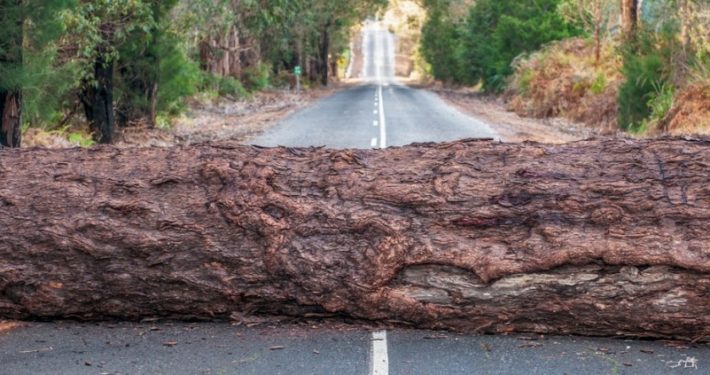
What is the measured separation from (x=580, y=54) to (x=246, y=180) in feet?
96.5

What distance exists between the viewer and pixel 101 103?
61.2 ft

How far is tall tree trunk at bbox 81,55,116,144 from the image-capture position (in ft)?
60.6

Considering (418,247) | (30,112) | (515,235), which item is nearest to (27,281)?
(418,247)

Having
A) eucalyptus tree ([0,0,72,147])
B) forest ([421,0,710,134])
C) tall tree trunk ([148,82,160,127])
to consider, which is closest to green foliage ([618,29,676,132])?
forest ([421,0,710,134])

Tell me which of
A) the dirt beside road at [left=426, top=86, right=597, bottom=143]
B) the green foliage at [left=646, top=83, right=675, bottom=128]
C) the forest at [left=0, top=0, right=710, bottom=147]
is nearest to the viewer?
the forest at [left=0, top=0, right=710, bottom=147]

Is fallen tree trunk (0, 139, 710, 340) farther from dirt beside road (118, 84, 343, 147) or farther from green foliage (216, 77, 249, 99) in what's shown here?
green foliage (216, 77, 249, 99)

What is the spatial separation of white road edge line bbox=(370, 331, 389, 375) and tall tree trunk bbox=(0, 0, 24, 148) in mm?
7328

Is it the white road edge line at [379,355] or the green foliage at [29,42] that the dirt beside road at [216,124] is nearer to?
the green foliage at [29,42]

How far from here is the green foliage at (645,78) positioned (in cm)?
2136

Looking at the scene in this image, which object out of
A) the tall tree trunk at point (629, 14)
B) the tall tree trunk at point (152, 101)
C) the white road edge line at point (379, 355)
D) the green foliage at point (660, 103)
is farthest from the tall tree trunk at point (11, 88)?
the tall tree trunk at point (629, 14)

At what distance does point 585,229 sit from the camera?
221 inches

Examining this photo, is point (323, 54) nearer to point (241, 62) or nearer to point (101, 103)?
point (241, 62)

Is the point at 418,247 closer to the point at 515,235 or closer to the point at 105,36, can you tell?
the point at 515,235

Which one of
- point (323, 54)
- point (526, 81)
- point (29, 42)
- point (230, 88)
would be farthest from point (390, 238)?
point (323, 54)
